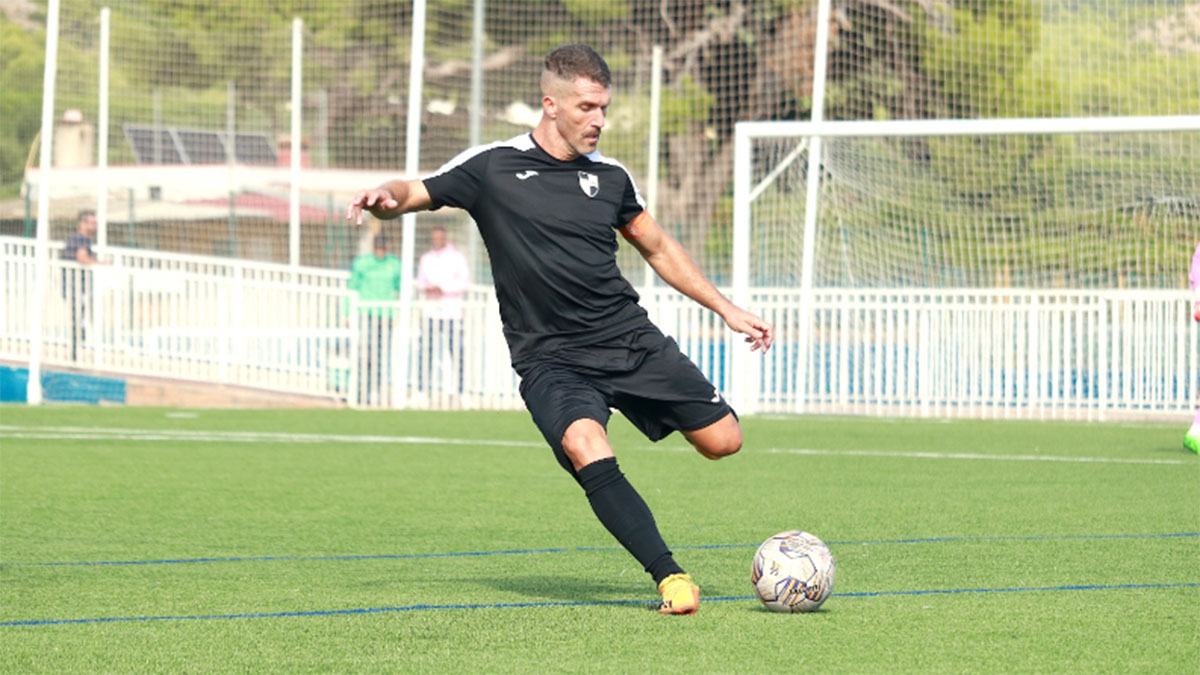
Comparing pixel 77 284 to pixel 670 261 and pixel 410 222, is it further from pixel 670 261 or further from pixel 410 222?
pixel 670 261

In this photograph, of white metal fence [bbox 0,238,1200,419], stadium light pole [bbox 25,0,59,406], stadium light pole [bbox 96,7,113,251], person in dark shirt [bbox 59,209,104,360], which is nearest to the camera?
white metal fence [bbox 0,238,1200,419]

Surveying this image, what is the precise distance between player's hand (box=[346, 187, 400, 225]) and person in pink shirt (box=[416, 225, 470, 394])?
43.5ft

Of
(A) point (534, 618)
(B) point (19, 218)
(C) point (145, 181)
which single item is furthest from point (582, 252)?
(C) point (145, 181)

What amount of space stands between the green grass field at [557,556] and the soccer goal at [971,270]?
3472mm

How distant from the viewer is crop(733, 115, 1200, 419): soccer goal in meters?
17.1

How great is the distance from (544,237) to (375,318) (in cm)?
1345

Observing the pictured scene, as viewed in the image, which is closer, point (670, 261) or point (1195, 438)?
point (670, 261)

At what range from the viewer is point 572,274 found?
239 inches

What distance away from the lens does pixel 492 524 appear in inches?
340

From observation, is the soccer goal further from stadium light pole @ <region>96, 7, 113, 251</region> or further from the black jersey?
the black jersey

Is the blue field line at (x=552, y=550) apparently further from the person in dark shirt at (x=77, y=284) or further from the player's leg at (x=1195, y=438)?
the person in dark shirt at (x=77, y=284)

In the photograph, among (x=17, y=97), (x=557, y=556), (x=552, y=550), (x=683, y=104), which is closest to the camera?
(x=557, y=556)

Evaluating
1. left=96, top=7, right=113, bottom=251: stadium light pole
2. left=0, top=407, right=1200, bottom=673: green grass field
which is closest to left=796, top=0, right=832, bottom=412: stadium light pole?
left=0, top=407, right=1200, bottom=673: green grass field

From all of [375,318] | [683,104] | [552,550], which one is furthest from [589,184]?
[683,104]
